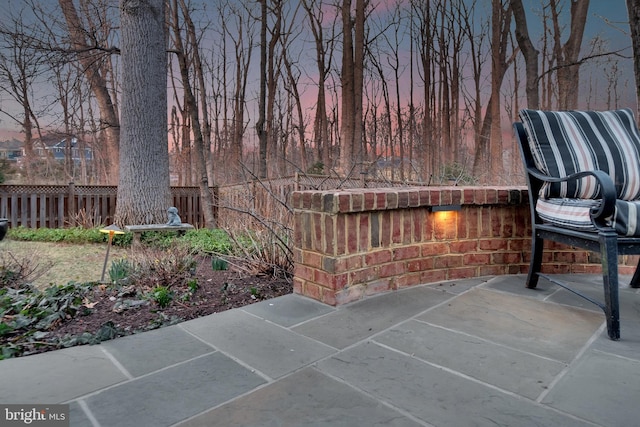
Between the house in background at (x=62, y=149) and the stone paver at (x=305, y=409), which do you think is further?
the house in background at (x=62, y=149)

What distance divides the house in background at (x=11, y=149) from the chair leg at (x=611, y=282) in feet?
40.0

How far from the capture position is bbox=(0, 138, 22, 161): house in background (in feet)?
31.4

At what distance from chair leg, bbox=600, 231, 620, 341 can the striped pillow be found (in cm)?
59

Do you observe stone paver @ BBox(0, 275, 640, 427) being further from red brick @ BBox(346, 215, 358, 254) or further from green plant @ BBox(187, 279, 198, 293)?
green plant @ BBox(187, 279, 198, 293)

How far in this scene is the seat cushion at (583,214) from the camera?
1639 mm

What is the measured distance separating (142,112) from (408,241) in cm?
540

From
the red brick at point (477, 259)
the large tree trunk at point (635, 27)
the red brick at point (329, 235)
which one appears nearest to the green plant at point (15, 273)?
the red brick at point (329, 235)

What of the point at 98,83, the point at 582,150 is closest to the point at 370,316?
the point at 582,150

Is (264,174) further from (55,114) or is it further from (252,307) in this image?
(252,307)

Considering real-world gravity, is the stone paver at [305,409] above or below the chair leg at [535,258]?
below

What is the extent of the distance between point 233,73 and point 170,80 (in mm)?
1960

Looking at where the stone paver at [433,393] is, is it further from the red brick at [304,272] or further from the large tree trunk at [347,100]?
the large tree trunk at [347,100]

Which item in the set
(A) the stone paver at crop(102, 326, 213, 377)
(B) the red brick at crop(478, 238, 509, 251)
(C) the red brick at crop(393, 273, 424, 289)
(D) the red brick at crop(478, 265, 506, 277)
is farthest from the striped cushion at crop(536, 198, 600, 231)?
(A) the stone paver at crop(102, 326, 213, 377)

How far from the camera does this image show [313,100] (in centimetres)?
1198
